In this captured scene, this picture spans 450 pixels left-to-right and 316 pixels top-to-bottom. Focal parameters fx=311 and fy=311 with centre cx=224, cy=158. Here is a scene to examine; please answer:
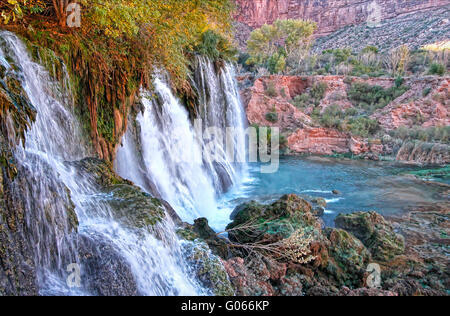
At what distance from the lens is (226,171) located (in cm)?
1191

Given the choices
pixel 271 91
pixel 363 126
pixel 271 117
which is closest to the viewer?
pixel 363 126

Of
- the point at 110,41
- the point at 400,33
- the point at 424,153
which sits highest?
the point at 400,33

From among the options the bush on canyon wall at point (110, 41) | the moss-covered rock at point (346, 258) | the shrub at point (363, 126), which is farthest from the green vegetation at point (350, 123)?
the moss-covered rock at point (346, 258)

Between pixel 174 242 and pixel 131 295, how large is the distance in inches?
36.8

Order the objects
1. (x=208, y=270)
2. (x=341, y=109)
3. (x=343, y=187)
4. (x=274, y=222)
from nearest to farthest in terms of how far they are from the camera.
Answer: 1. (x=208, y=270)
2. (x=274, y=222)
3. (x=343, y=187)
4. (x=341, y=109)

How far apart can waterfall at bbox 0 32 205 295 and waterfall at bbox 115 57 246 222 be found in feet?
7.76

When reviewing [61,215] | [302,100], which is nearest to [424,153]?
[302,100]

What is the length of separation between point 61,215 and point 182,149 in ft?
20.1

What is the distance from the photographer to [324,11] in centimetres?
6050

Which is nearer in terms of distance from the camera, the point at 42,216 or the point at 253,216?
the point at 42,216

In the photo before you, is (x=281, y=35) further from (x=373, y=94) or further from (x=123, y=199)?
(x=123, y=199)

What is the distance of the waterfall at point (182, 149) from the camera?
7.29 meters
